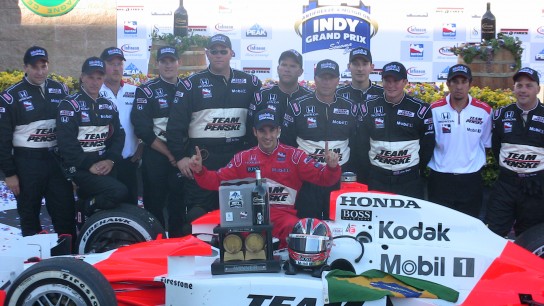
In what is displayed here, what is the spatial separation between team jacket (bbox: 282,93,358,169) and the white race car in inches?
45.7

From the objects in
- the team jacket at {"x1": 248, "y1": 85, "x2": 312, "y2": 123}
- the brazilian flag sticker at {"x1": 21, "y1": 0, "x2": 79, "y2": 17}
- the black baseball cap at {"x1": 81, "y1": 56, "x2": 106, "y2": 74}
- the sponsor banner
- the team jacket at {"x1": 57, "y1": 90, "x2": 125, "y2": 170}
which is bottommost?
the team jacket at {"x1": 57, "y1": 90, "x2": 125, "y2": 170}

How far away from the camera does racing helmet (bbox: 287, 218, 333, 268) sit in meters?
4.69

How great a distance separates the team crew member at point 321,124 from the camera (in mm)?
6336

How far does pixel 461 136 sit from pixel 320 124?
1274mm

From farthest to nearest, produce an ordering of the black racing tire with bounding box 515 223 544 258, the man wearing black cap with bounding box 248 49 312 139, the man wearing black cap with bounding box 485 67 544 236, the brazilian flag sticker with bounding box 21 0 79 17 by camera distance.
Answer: the brazilian flag sticker with bounding box 21 0 79 17 < the man wearing black cap with bounding box 248 49 312 139 < the man wearing black cap with bounding box 485 67 544 236 < the black racing tire with bounding box 515 223 544 258

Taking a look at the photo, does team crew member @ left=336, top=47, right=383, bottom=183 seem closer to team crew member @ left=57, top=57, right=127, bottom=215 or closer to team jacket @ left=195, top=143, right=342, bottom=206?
team jacket @ left=195, top=143, right=342, bottom=206

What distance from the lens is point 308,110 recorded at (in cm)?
643

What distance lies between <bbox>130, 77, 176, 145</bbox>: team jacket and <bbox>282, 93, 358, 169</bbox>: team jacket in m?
1.21

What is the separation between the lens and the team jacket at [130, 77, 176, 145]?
6781mm

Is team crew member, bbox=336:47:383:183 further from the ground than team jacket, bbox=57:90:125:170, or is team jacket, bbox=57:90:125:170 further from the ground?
team crew member, bbox=336:47:383:183

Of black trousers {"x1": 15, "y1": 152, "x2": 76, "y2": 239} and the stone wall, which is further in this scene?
the stone wall

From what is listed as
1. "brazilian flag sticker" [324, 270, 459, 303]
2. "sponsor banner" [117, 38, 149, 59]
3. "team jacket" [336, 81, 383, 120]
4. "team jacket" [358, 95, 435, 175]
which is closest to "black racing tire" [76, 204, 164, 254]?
"brazilian flag sticker" [324, 270, 459, 303]

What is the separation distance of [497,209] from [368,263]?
6.26 ft

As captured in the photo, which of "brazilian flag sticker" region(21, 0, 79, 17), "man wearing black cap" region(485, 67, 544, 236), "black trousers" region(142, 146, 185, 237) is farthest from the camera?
"brazilian flag sticker" region(21, 0, 79, 17)
